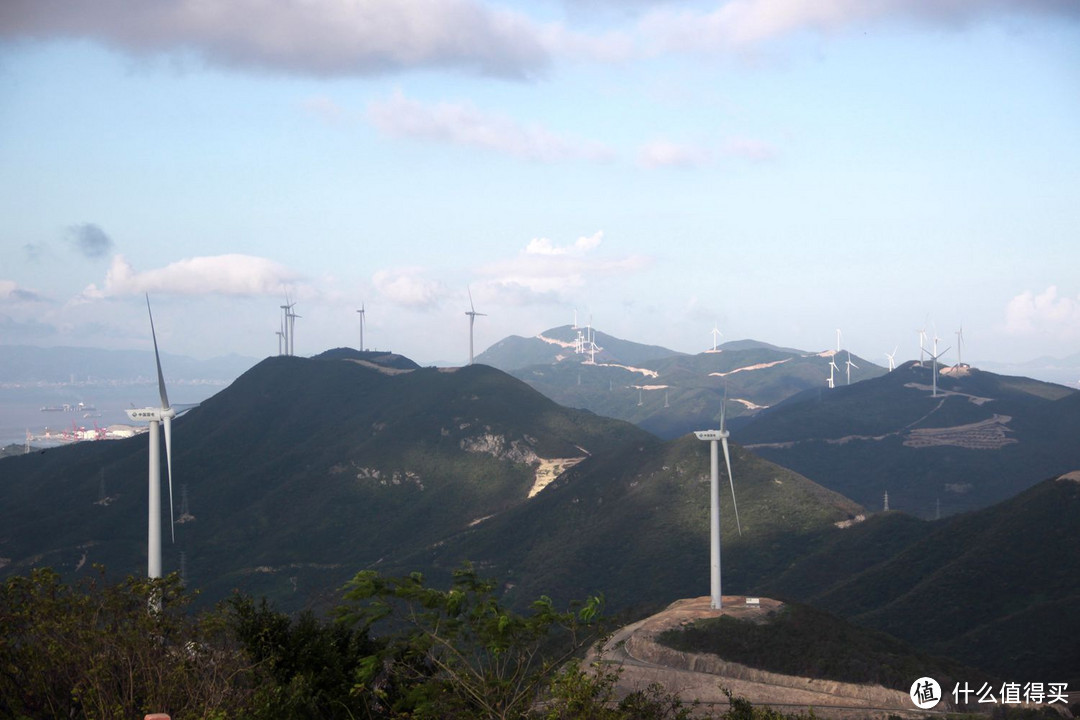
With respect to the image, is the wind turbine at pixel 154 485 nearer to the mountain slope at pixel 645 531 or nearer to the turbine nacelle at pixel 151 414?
the turbine nacelle at pixel 151 414

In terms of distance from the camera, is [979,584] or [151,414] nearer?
[151,414]

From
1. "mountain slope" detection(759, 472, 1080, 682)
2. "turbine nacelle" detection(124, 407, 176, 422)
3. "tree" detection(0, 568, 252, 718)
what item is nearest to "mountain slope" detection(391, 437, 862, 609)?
"mountain slope" detection(759, 472, 1080, 682)

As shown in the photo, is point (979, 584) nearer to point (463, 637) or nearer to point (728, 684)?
point (728, 684)

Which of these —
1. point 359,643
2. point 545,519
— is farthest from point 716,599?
point 545,519

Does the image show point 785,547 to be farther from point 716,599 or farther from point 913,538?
point 716,599

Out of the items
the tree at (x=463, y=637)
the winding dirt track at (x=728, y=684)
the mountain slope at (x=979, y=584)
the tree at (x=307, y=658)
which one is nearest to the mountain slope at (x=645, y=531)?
the mountain slope at (x=979, y=584)

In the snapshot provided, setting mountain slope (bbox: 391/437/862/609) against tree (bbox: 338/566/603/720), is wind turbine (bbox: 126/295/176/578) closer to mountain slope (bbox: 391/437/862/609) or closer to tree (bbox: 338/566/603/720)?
tree (bbox: 338/566/603/720)

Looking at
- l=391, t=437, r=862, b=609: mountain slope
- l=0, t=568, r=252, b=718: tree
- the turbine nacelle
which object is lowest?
l=391, t=437, r=862, b=609: mountain slope

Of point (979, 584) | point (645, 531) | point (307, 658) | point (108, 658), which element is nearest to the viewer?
point (307, 658)

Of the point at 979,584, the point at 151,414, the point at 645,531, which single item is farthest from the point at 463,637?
the point at 645,531

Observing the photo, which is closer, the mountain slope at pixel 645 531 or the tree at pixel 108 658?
the tree at pixel 108 658

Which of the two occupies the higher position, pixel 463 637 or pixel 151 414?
pixel 151 414
